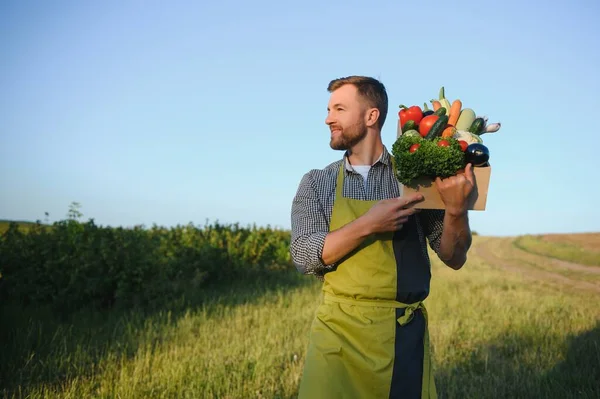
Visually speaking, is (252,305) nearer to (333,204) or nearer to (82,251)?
(82,251)

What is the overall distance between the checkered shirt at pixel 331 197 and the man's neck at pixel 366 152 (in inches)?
1.6

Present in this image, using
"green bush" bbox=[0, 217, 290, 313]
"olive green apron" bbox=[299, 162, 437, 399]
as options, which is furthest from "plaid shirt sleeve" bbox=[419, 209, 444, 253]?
"green bush" bbox=[0, 217, 290, 313]

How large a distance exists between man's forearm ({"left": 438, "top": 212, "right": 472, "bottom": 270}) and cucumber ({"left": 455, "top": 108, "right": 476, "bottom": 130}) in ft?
1.81

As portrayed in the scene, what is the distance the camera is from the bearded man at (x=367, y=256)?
2.63 metres

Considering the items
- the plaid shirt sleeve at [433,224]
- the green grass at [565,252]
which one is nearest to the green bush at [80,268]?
the plaid shirt sleeve at [433,224]

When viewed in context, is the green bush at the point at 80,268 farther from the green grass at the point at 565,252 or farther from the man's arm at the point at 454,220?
the green grass at the point at 565,252

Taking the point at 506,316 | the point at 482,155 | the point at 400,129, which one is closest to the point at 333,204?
the point at 400,129

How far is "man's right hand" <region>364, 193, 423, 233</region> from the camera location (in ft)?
8.45

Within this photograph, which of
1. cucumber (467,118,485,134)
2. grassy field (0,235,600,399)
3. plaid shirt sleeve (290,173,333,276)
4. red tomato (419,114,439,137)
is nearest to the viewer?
plaid shirt sleeve (290,173,333,276)

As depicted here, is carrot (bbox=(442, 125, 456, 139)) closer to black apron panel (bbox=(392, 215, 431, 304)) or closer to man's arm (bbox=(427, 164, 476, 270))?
man's arm (bbox=(427, 164, 476, 270))

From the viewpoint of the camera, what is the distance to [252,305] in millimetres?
9516

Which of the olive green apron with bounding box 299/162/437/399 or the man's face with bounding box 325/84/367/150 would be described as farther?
the man's face with bounding box 325/84/367/150

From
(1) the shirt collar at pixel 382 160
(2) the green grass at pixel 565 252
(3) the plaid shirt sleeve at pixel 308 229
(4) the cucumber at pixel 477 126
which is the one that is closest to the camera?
(3) the plaid shirt sleeve at pixel 308 229

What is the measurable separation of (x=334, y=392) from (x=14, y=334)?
199 inches
